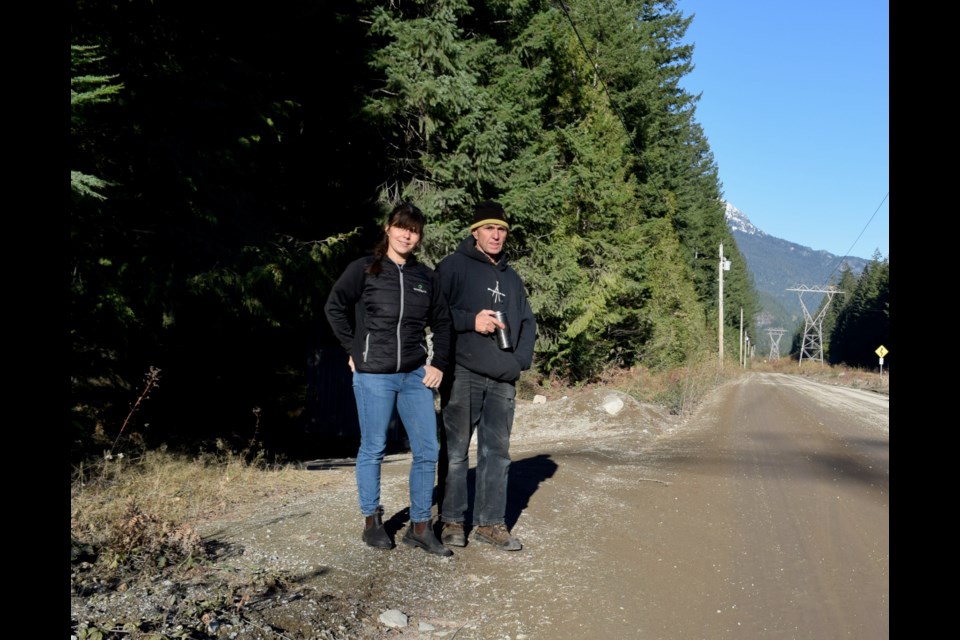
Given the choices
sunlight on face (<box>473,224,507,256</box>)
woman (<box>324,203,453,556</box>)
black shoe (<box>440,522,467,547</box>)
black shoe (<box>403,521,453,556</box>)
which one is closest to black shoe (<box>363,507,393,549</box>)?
woman (<box>324,203,453,556</box>)

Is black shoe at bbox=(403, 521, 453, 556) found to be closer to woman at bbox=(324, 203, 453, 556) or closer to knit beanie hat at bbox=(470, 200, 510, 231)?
woman at bbox=(324, 203, 453, 556)

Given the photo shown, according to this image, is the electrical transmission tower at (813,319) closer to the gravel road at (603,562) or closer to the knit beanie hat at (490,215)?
the gravel road at (603,562)

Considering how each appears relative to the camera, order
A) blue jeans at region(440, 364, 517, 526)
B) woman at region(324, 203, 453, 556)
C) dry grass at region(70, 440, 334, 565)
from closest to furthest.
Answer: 1. dry grass at region(70, 440, 334, 565)
2. woman at region(324, 203, 453, 556)
3. blue jeans at region(440, 364, 517, 526)

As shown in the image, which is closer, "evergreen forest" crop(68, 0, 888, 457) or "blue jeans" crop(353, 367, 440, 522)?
"blue jeans" crop(353, 367, 440, 522)

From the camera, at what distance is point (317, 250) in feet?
32.5

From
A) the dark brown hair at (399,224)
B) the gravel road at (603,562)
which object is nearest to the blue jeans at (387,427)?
the gravel road at (603,562)

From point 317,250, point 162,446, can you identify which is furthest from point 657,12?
point 162,446

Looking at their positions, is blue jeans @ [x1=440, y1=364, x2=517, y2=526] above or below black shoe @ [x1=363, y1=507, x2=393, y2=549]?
above

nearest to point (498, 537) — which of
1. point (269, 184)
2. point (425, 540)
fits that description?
point (425, 540)

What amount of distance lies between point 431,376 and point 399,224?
1023 mm

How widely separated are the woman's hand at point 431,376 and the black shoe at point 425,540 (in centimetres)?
93

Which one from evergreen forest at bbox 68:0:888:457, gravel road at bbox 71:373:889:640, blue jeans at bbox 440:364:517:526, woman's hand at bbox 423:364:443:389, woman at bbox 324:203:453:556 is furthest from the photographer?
evergreen forest at bbox 68:0:888:457

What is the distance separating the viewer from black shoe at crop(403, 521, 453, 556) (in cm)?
450
